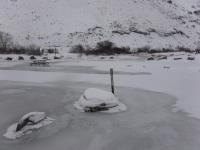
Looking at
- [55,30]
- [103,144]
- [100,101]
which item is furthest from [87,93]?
[55,30]

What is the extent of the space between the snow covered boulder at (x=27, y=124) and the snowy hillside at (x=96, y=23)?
176 feet

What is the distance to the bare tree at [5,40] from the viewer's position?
61.5 m

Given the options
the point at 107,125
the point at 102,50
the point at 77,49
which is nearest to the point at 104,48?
the point at 102,50

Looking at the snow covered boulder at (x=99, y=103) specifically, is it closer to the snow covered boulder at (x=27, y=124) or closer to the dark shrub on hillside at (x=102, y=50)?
the snow covered boulder at (x=27, y=124)

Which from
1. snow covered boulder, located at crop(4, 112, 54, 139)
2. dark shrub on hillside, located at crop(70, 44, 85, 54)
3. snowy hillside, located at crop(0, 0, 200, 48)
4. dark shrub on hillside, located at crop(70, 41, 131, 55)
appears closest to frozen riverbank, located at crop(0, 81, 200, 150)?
snow covered boulder, located at crop(4, 112, 54, 139)

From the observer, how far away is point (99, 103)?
11.7m

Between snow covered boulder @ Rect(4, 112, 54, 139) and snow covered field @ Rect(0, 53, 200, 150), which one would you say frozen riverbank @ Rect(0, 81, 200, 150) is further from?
snow covered boulder @ Rect(4, 112, 54, 139)

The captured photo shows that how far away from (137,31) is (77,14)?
17295 mm

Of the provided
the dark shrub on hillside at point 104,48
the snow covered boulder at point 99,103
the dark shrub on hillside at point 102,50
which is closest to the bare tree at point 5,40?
the dark shrub on hillside at point 102,50

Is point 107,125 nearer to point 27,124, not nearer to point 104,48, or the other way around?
point 27,124

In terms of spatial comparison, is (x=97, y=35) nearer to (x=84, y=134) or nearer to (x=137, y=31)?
(x=137, y=31)

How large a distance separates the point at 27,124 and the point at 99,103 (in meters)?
3.23

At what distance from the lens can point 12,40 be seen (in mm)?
64625

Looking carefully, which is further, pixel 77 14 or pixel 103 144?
pixel 77 14
